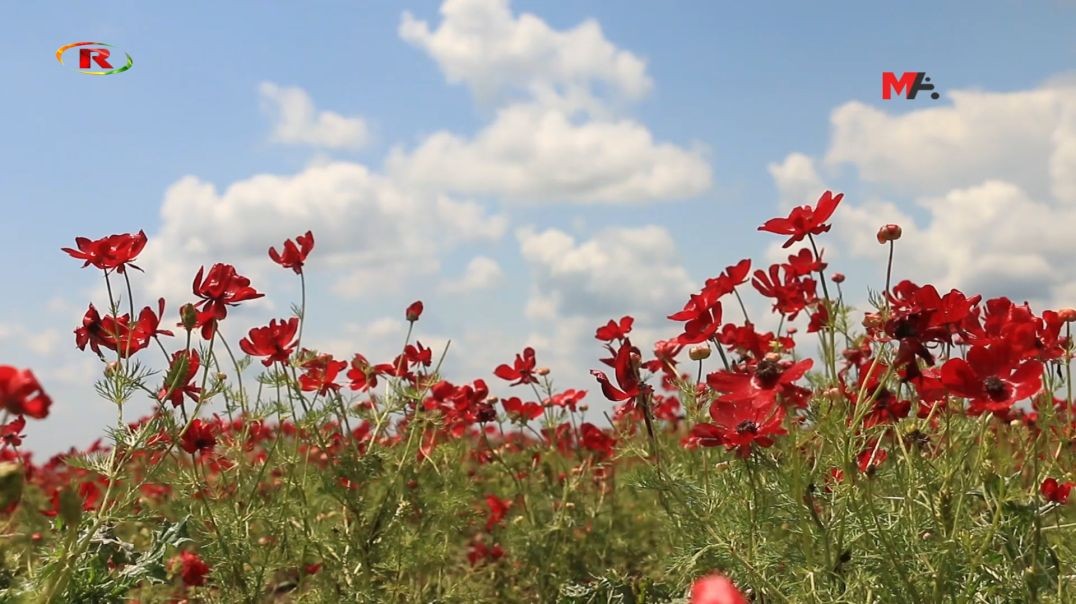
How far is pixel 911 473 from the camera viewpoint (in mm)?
2229

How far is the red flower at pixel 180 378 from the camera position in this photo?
7.07ft

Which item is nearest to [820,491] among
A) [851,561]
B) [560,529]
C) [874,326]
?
[851,561]

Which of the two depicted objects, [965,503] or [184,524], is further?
[184,524]

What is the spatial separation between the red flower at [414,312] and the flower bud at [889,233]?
1683 millimetres

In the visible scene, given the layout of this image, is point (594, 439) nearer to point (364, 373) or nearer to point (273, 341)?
point (364, 373)

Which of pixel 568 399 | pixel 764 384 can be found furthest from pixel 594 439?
pixel 764 384

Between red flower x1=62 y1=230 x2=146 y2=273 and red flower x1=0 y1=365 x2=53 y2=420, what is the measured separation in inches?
56.9

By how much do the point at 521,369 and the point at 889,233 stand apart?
70.9 inches

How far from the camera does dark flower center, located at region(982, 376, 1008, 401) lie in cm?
186

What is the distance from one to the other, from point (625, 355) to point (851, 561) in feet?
2.34

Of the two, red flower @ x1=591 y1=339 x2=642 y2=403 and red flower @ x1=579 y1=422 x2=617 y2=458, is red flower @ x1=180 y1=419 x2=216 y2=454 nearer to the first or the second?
red flower @ x1=591 y1=339 x2=642 y2=403

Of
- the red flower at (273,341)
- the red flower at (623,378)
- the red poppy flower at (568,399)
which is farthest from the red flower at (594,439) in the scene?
the red flower at (623,378)

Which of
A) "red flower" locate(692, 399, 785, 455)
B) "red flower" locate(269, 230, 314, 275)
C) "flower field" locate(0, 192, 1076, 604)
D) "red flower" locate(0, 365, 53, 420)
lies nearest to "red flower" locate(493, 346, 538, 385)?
"flower field" locate(0, 192, 1076, 604)

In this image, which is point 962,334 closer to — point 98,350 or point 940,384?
point 940,384
